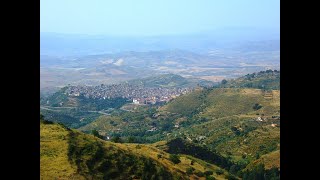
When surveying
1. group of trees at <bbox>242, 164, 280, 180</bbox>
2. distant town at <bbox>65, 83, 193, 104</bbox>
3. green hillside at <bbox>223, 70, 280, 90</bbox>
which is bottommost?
group of trees at <bbox>242, 164, 280, 180</bbox>

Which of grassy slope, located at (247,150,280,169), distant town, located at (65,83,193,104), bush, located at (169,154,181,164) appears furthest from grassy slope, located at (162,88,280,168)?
distant town, located at (65,83,193,104)

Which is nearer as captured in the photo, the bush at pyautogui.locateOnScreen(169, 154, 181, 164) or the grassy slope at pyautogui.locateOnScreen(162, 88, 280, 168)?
the bush at pyautogui.locateOnScreen(169, 154, 181, 164)

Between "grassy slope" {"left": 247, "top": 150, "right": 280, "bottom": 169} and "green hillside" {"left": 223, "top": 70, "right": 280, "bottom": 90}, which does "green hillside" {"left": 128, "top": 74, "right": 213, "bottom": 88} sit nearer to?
"green hillside" {"left": 223, "top": 70, "right": 280, "bottom": 90}

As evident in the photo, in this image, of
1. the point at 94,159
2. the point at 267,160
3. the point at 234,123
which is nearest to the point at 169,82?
the point at 234,123

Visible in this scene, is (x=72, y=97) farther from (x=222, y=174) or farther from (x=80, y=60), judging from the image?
(x=80, y=60)

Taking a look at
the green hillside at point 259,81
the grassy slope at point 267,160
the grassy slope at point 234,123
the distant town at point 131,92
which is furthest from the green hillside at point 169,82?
the grassy slope at point 267,160
